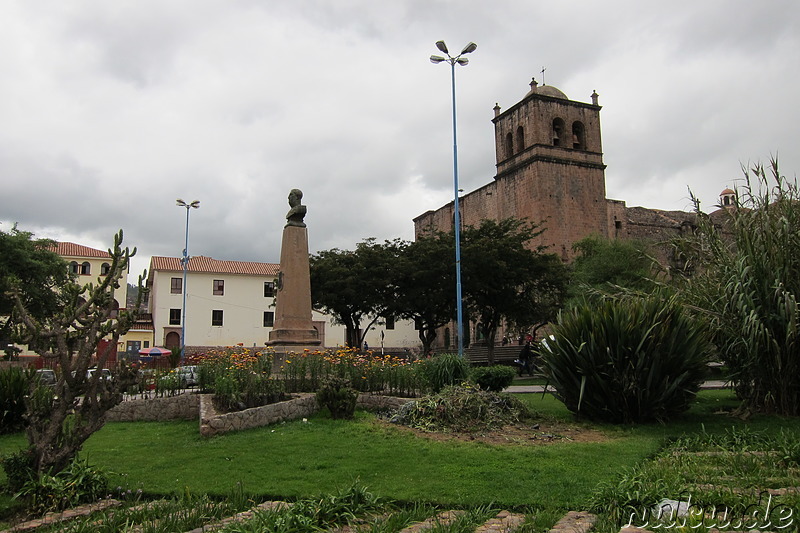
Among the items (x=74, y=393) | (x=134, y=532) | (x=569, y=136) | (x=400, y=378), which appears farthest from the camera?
(x=569, y=136)

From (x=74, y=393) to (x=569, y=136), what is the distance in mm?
38448

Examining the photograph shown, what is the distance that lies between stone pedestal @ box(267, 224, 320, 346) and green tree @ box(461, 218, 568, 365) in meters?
13.9

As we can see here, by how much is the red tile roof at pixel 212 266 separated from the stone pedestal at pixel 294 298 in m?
33.2

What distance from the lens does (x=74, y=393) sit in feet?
18.1

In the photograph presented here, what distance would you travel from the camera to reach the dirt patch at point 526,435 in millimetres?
7887

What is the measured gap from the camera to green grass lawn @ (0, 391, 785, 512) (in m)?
5.49

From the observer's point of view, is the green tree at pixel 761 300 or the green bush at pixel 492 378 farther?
the green bush at pixel 492 378

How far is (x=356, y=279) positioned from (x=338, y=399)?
19129 millimetres

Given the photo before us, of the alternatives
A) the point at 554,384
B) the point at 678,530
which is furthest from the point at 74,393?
the point at 554,384

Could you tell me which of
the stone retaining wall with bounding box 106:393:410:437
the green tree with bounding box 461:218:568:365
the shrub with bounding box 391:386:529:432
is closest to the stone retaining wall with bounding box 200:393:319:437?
the stone retaining wall with bounding box 106:393:410:437

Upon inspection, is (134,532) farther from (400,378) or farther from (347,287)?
(347,287)

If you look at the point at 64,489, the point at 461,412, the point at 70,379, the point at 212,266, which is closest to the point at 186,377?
the point at 461,412

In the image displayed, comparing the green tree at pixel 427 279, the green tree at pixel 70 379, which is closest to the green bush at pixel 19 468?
the green tree at pixel 70 379

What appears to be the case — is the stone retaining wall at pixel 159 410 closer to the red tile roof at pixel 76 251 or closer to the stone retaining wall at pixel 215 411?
the stone retaining wall at pixel 215 411
